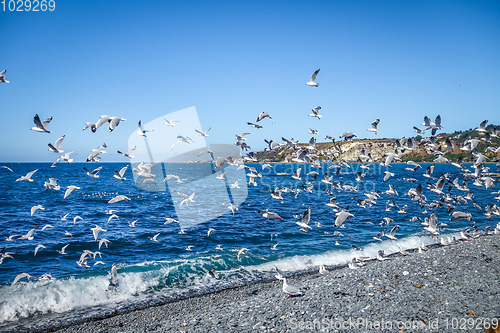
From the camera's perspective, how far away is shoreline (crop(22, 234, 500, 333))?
707cm

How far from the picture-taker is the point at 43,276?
1250 centimetres

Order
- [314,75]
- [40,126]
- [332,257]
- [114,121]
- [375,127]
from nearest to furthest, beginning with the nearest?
[40,126] → [114,121] → [314,75] → [375,127] → [332,257]

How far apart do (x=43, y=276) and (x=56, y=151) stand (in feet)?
20.9

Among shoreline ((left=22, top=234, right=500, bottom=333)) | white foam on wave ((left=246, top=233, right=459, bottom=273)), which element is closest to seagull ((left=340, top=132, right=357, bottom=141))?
shoreline ((left=22, top=234, right=500, bottom=333))

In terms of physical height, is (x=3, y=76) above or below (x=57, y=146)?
above

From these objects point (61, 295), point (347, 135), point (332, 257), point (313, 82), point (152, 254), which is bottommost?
point (332, 257)

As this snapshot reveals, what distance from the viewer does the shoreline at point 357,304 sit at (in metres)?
7.07

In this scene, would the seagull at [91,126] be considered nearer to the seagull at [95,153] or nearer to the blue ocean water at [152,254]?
the seagull at [95,153]

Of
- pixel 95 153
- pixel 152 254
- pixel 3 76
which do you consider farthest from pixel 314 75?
pixel 152 254

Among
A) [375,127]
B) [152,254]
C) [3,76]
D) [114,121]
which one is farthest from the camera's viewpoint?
[152,254]

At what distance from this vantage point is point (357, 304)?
8.03 meters

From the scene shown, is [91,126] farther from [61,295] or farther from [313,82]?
[313,82]

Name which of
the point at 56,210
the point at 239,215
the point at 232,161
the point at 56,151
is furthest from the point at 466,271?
the point at 56,210

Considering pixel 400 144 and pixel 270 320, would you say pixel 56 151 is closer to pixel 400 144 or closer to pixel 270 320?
pixel 270 320
